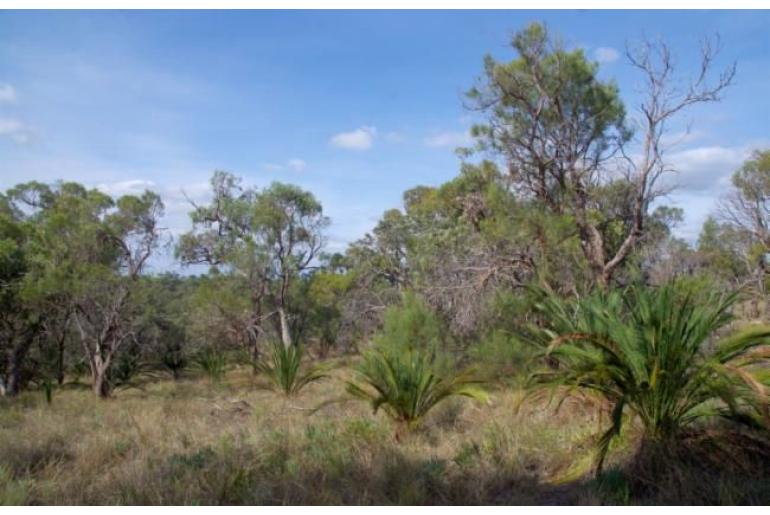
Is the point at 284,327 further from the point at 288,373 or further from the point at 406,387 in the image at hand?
the point at 406,387

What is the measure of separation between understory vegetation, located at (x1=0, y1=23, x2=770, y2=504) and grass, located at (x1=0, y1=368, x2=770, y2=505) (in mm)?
34

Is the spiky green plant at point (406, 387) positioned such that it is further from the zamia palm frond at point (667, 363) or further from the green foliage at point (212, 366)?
the green foliage at point (212, 366)

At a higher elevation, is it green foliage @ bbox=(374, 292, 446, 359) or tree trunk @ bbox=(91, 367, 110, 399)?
green foliage @ bbox=(374, 292, 446, 359)

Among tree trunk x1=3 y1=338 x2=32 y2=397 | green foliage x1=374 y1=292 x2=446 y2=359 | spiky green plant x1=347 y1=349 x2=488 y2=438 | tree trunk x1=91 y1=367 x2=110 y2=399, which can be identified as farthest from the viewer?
tree trunk x1=3 y1=338 x2=32 y2=397

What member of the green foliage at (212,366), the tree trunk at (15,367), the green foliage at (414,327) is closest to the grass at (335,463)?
the green foliage at (414,327)

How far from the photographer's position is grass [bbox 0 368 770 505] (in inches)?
163

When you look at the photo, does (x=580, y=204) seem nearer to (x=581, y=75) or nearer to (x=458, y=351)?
(x=581, y=75)

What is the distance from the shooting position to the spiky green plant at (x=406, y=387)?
23.1 feet

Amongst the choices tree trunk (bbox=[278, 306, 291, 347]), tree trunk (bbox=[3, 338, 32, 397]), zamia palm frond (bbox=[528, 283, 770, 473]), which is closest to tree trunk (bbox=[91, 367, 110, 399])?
tree trunk (bbox=[3, 338, 32, 397])

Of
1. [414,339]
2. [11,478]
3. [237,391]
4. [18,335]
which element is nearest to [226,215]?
[18,335]

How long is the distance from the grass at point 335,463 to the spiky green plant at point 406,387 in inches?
9.9

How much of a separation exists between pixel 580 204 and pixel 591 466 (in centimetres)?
743

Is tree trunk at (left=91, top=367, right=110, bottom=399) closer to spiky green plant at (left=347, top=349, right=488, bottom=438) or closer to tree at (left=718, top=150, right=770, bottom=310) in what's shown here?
spiky green plant at (left=347, top=349, right=488, bottom=438)

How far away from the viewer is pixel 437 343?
10781 mm
